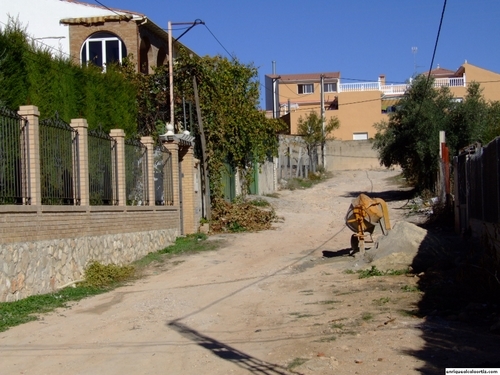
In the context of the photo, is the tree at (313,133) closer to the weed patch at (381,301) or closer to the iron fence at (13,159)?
the iron fence at (13,159)

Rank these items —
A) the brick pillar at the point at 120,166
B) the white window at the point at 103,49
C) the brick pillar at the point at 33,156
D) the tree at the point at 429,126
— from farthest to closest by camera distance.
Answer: the tree at the point at 429,126, the white window at the point at 103,49, the brick pillar at the point at 120,166, the brick pillar at the point at 33,156

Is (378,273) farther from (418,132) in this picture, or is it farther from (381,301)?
(418,132)

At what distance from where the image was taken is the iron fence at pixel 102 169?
15.4 metres

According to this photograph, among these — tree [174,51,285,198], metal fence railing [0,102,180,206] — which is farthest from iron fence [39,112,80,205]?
tree [174,51,285,198]

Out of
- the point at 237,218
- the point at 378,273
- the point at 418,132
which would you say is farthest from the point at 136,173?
the point at 418,132

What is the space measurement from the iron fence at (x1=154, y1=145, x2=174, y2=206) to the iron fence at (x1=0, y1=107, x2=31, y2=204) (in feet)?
26.2

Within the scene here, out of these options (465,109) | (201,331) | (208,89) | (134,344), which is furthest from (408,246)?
(465,109)

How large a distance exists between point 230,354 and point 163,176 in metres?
13.2

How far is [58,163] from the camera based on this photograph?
1374cm

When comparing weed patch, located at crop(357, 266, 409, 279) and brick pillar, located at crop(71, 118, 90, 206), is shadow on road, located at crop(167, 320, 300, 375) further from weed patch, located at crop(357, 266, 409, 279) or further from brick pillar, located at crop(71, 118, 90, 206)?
brick pillar, located at crop(71, 118, 90, 206)

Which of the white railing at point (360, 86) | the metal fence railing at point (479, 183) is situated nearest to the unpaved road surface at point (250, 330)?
the metal fence railing at point (479, 183)

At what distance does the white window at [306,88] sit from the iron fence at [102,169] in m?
60.9

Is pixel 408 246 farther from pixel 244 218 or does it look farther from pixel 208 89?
pixel 208 89

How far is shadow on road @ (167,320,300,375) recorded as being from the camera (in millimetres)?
6988
